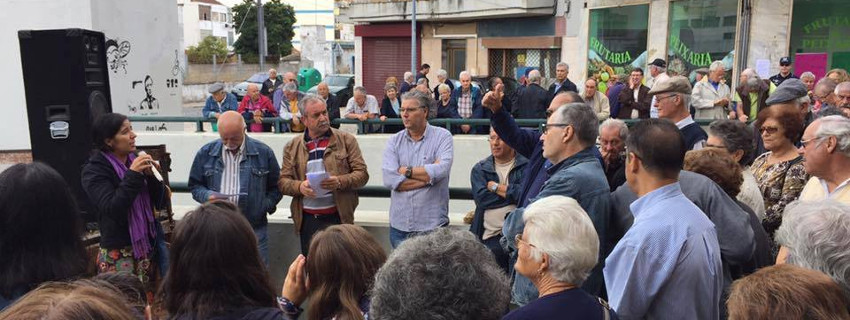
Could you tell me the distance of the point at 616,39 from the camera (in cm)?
1962

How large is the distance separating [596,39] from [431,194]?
1673cm

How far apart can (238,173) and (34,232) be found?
6.80 ft

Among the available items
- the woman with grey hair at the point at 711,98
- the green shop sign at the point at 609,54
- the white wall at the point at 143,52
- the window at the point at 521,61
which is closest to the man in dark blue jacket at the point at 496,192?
the woman with grey hair at the point at 711,98

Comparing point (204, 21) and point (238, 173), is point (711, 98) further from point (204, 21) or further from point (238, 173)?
point (204, 21)

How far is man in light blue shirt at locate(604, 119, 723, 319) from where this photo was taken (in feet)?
9.03

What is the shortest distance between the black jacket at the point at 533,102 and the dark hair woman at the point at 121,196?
7.51 m

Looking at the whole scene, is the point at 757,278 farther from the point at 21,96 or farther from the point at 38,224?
the point at 21,96

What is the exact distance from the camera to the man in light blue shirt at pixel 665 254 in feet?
9.03

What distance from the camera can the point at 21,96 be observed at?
33.7 feet

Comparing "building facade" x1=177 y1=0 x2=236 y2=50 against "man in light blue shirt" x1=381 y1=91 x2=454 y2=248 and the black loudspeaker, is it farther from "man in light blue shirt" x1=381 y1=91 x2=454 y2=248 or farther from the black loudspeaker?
"man in light blue shirt" x1=381 y1=91 x2=454 y2=248

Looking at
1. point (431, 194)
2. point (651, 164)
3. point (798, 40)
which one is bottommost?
point (431, 194)

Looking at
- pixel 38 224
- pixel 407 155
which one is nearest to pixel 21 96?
pixel 407 155

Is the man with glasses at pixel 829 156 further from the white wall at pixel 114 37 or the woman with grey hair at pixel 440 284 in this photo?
the white wall at pixel 114 37

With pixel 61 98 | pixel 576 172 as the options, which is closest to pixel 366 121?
pixel 61 98
